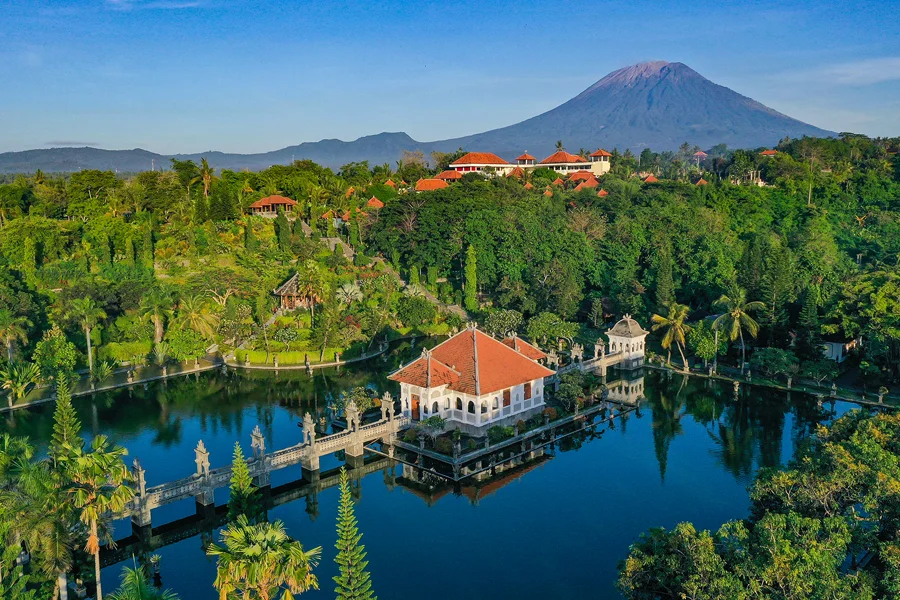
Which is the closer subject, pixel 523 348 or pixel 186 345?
pixel 523 348

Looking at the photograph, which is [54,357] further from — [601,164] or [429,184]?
[601,164]

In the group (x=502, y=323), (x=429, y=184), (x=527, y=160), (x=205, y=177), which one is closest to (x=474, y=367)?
Answer: (x=502, y=323)

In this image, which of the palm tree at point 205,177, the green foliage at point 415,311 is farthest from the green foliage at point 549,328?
the palm tree at point 205,177

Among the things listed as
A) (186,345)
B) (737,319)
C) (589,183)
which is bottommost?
(186,345)

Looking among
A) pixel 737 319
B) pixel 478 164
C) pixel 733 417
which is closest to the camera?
pixel 733 417

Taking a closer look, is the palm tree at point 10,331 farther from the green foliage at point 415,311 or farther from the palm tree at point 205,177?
the palm tree at point 205,177

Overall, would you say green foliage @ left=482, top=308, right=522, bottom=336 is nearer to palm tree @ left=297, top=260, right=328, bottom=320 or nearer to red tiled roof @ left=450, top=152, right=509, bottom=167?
palm tree @ left=297, top=260, right=328, bottom=320

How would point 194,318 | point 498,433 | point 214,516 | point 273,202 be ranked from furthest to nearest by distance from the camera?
1. point 273,202
2. point 194,318
3. point 498,433
4. point 214,516

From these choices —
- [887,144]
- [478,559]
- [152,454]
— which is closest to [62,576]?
[478,559]
